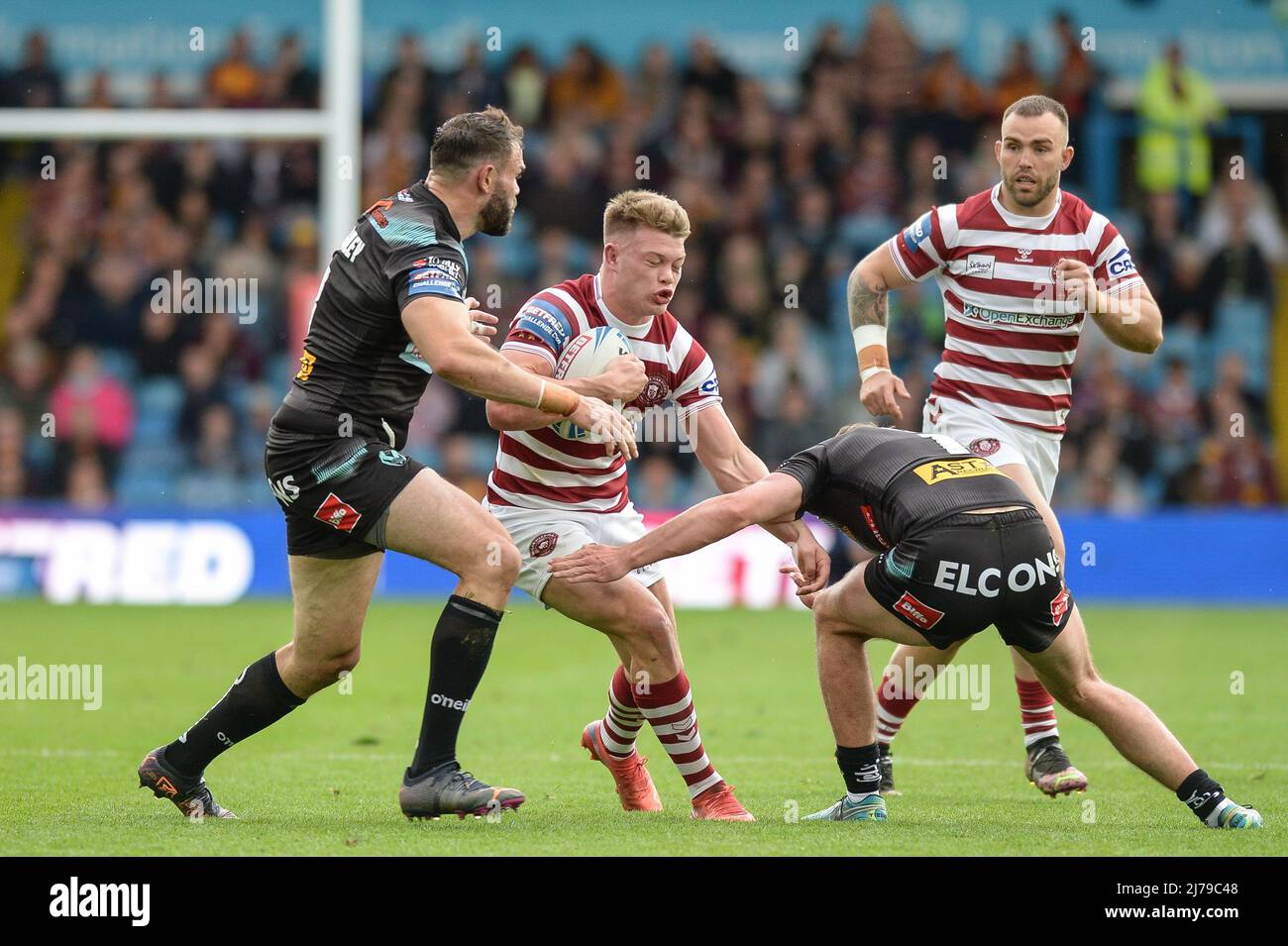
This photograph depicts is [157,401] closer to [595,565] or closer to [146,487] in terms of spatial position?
[146,487]

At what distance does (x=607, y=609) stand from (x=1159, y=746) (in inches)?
77.8

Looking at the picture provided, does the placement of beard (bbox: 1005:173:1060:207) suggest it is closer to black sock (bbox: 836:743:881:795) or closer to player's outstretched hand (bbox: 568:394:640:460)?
player's outstretched hand (bbox: 568:394:640:460)

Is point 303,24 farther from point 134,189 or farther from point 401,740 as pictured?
point 401,740

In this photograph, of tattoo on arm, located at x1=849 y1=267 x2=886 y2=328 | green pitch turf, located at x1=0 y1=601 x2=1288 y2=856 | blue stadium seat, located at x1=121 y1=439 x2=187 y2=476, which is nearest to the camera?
green pitch turf, located at x1=0 y1=601 x2=1288 y2=856

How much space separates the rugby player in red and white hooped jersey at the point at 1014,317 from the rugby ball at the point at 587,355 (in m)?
1.09

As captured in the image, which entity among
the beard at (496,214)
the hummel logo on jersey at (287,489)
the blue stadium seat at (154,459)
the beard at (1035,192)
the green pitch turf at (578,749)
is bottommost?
the green pitch turf at (578,749)

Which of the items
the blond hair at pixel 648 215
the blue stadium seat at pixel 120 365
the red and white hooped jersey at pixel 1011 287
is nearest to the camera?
the blond hair at pixel 648 215

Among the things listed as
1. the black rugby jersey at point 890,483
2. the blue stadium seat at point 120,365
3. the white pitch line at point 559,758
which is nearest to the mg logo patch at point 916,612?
the black rugby jersey at point 890,483

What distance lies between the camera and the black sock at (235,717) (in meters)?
6.37

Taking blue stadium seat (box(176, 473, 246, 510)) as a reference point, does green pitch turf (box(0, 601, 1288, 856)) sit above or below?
below

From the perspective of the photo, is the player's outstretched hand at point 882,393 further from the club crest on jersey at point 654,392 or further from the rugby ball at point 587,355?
the rugby ball at point 587,355

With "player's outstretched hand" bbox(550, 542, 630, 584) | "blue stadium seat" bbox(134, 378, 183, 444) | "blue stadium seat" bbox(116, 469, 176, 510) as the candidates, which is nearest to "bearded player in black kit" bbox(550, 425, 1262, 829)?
"player's outstretched hand" bbox(550, 542, 630, 584)

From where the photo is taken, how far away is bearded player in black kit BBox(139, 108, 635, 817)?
5.86 m

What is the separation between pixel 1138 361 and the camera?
1731 centimetres
